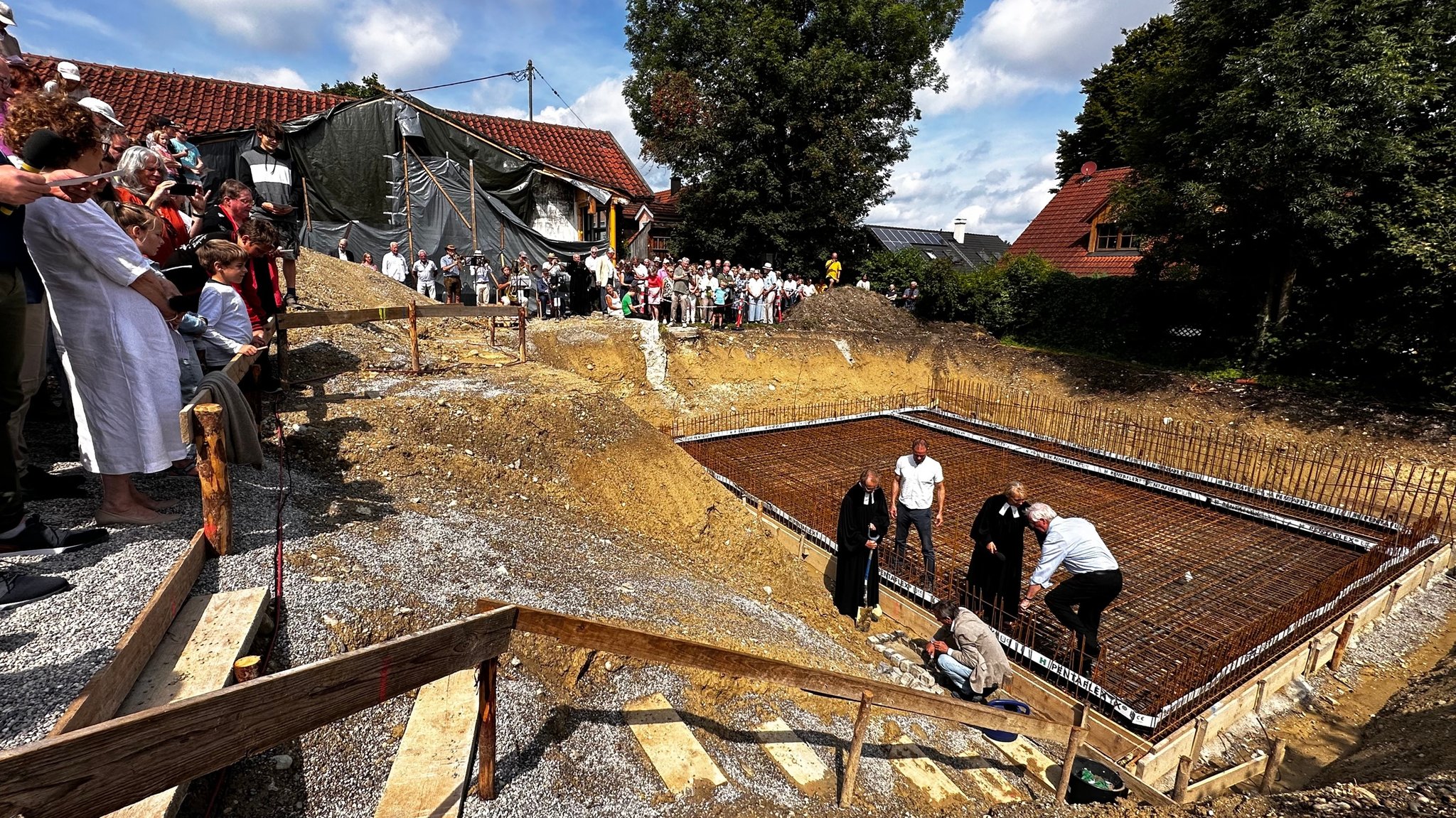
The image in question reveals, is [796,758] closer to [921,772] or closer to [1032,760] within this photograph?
[921,772]

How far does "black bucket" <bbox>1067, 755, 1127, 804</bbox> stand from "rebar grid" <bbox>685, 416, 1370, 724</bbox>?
2.90 ft

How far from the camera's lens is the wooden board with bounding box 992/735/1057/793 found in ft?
16.0

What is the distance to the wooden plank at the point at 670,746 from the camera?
129 inches

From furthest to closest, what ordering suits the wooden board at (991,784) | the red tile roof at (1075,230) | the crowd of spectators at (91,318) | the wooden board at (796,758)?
Result: the red tile roof at (1075,230) → the wooden board at (991,784) → the wooden board at (796,758) → the crowd of spectators at (91,318)

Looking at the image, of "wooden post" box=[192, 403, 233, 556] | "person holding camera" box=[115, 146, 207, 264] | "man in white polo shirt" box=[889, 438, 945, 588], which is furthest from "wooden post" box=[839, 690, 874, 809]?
"person holding camera" box=[115, 146, 207, 264]

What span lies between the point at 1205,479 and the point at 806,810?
10.6 meters

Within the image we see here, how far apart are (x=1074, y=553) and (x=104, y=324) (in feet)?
22.4

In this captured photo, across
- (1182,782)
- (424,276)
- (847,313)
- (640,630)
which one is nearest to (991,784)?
(1182,782)

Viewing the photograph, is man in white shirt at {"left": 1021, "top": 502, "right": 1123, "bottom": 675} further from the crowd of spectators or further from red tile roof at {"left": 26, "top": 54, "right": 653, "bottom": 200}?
red tile roof at {"left": 26, "top": 54, "right": 653, "bottom": 200}

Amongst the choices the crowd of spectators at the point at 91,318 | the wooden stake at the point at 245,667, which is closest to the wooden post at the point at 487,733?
the wooden stake at the point at 245,667

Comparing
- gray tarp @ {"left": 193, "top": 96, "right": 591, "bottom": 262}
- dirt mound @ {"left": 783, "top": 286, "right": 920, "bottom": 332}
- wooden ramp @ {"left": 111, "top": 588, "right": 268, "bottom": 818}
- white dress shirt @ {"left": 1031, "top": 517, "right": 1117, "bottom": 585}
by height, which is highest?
gray tarp @ {"left": 193, "top": 96, "right": 591, "bottom": 262}

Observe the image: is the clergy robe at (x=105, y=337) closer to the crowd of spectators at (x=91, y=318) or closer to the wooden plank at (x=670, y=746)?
the crowd of spectators at (x=91, y=318)

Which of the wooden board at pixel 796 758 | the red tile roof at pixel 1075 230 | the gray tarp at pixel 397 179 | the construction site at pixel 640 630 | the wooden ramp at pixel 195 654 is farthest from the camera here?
the red tile roof at pixel 1075 230

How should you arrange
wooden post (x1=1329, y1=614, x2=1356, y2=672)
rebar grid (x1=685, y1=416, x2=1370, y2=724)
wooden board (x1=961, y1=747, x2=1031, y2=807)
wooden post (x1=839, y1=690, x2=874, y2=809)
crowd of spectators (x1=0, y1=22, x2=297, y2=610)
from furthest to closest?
wooden post (x1=1329, y1=614, x2=1356, y2=672) → rebar grid (x1=685, y1=416, x2=1370, y2=724) → wooden board (x1=961, y1=747, x2=1031, y2=807) → wooden post (x1=839, y1=690, x2=874, y2=809) → crowd of spectators (x1=0, y1=22, x2=297, y2=610)
